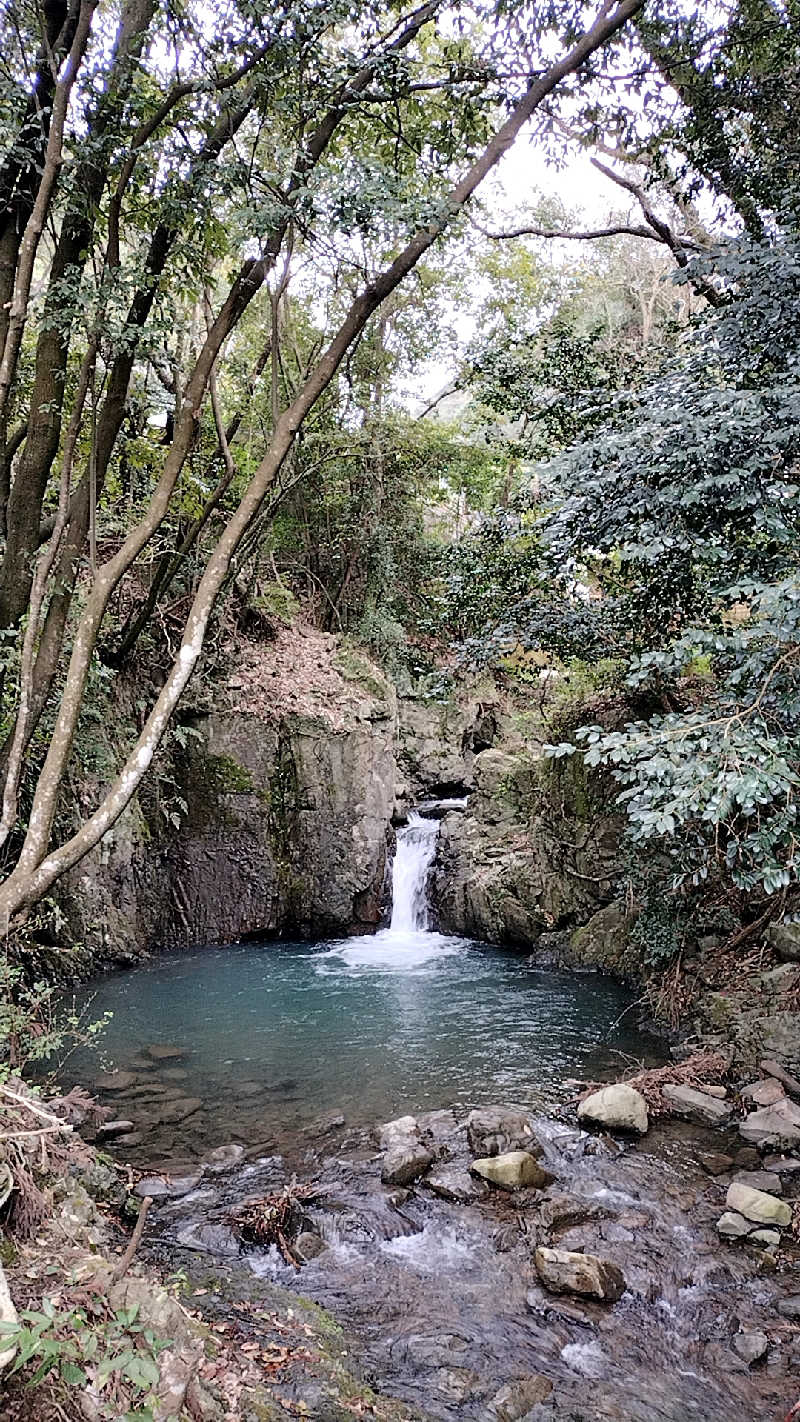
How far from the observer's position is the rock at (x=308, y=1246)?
455cm

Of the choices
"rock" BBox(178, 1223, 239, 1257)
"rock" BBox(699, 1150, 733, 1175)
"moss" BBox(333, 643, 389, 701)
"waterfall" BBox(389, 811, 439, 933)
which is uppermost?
"moss" BBox(333, 643, 389, 701)

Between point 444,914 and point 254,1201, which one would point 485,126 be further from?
point 444,914

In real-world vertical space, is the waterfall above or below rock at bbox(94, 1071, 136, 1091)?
above

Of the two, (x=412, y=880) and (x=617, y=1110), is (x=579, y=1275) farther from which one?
(x=412, y=880)

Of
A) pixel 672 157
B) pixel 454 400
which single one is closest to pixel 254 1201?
pixel 672 157

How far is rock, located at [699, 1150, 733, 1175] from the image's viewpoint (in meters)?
5.51

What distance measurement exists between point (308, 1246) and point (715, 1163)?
3.01 meters

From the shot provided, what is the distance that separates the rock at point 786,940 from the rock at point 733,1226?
10.9 feet

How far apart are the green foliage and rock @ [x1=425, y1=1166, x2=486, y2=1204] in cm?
304

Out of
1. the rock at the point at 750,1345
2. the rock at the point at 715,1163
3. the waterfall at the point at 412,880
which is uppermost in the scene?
the waterfall at the point at 412,880

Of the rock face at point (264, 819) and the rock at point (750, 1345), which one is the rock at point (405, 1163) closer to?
the rock at point (750, 1345)

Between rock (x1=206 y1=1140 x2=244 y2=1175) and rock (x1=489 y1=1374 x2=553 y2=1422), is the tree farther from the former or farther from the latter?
rock (x1=489 y1=1374 x2=553 y2=1422)

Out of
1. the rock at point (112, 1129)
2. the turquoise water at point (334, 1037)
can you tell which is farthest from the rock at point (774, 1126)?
the rock at point (112, 1129)

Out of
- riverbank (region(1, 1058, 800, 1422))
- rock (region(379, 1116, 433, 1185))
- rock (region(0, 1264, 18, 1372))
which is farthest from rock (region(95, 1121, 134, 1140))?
rock (region(0, 1264, 18, 1372))
